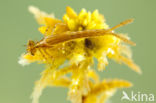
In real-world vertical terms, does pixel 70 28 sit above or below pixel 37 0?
below

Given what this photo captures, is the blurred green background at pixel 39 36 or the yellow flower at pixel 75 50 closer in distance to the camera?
the yellow flower at pixel 75 50

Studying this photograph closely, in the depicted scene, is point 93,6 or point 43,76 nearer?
point 43,76

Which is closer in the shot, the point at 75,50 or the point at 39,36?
the point at 75,50

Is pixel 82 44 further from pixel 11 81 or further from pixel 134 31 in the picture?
pixel 134 31

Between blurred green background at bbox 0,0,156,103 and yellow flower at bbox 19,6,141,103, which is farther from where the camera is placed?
blurred green background at bbox 0,0,156,103

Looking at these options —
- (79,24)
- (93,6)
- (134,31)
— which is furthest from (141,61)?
(79,24)

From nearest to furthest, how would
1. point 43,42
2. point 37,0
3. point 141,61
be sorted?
point 43,42 → point 141,61 → point 37,0

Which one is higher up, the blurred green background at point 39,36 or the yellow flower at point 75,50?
the blurred green background at point 39,36

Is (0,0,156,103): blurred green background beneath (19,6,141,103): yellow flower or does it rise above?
above
